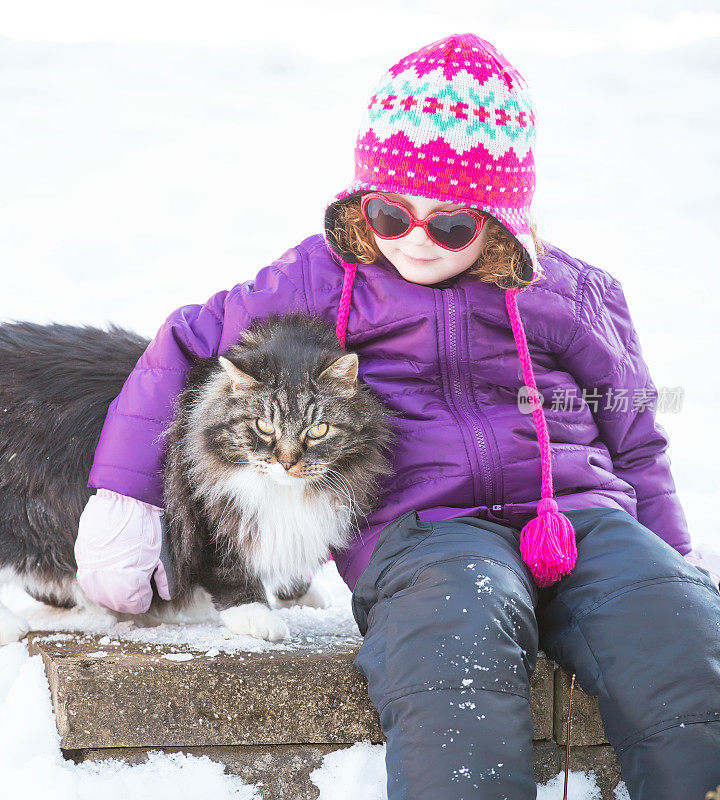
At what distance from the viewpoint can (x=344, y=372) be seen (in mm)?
2057

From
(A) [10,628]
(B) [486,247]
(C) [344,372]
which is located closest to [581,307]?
(B) [486,247]

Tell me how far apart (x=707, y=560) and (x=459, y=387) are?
0.81 meters

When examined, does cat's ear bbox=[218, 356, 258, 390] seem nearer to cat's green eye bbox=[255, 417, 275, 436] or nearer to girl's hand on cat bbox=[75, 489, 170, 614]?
cat's green eye bbox=[255, 417, 275, 436]

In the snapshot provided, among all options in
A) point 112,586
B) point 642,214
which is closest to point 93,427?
point 112,586

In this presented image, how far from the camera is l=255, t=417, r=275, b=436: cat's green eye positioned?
203cm

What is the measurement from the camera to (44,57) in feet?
22.4

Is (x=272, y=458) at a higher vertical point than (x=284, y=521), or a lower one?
higher

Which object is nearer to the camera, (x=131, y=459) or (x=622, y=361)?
(x=131, y=459)

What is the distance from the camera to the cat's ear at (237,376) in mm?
2016

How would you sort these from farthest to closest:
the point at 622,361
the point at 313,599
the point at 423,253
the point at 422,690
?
the point at 313,599 < the point at 622,361 < the point at 423,253 < the point at 422,690

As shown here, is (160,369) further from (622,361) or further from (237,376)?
(622,361)

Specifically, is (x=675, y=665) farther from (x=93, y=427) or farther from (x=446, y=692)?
(x=93, y=427)

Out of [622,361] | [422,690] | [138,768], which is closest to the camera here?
[422,690]

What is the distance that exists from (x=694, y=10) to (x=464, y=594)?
7.19m
